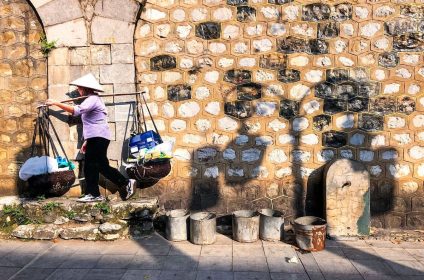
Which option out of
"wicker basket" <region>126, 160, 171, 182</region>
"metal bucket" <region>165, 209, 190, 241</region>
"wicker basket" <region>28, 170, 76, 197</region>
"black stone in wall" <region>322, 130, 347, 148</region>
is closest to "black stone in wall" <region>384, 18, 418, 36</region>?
"black stone in wall" <region>322, 130, 347, 148</region>

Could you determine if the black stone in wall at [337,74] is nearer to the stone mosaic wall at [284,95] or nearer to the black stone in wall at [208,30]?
the stone mosaic wall at [284,95]

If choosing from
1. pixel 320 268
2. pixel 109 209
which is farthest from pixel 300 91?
pixel 109 209

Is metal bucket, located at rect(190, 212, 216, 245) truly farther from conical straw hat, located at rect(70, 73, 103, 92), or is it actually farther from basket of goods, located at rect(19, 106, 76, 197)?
conical straw hat, located at rect(70, 73, 103, 92)

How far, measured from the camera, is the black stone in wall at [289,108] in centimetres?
496

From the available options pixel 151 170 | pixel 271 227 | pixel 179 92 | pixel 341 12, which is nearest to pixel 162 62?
pixel 179 92

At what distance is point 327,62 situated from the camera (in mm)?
4906

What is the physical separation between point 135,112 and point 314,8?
8.40ft

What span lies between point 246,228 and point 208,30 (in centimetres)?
245

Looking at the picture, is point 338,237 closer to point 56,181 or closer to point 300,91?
point 300,91

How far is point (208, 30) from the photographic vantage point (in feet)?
16.3

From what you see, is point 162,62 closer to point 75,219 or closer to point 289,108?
point 289,108

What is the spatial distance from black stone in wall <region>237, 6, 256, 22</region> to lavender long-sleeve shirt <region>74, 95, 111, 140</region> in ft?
6.66

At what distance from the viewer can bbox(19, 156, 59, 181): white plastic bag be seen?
483 centimetres

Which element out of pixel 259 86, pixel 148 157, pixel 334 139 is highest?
pixel 259 86
